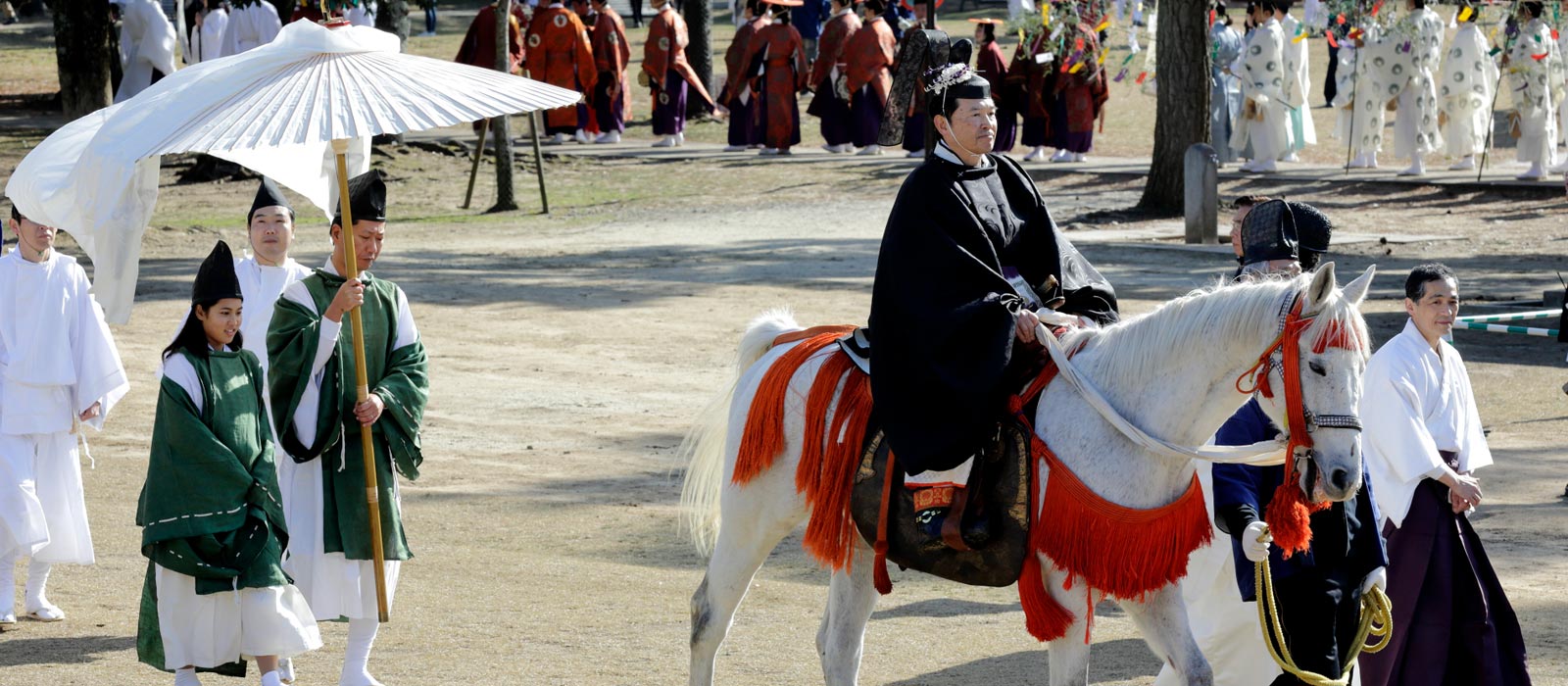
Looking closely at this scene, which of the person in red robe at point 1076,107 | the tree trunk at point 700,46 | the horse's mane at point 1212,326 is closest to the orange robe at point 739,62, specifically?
the tree trunk at point 700,46

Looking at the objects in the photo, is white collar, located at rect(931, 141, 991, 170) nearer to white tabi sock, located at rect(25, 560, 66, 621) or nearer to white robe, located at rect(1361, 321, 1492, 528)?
white robe, located at rect(1361, 321, 1492, 528)

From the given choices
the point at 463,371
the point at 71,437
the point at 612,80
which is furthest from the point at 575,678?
the point at 612,80

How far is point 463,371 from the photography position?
42.9ft

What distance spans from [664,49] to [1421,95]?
11.0 meters

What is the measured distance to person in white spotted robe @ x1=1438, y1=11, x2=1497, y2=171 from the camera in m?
22.1

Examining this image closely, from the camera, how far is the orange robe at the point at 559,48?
27078 millimetres

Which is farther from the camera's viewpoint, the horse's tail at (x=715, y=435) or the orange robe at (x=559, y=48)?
the orange robe at (x=559, y=48)

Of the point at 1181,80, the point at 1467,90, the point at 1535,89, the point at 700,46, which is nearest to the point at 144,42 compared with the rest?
the point at 700,46

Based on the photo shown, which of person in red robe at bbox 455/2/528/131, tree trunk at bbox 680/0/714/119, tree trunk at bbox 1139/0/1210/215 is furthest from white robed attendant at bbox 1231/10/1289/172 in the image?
person in red robe at bbox 455/2/528/131

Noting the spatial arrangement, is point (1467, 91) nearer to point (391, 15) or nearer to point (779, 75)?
point (779, 75)

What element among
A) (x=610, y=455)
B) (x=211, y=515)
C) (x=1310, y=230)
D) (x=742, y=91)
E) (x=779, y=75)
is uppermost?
(x=779, y=75)

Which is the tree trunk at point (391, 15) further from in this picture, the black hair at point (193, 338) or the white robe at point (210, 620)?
the white robe at point (210, 620)

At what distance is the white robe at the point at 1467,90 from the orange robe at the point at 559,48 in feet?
39.7

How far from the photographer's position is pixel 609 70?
90.3ft
